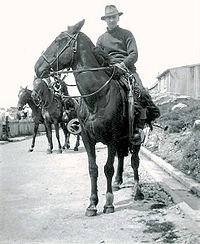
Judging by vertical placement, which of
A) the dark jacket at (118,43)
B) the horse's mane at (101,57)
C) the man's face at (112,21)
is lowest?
the horse's mane at (101,57)

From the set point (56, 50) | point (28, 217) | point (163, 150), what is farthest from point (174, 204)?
point (163, 150)

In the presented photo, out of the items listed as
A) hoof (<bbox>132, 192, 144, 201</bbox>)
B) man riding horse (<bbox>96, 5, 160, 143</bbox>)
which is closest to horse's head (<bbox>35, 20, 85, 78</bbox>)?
man riding horse (<bbox>96, 5, 160, 143</bbox>)

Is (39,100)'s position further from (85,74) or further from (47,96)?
(85,74)

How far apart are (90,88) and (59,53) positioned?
713mm

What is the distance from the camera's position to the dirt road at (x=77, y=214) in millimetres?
5590

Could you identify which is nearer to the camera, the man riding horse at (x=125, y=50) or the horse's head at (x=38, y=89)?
the man riding horse at (x=125, y=50)

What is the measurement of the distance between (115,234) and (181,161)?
6267 millimetres

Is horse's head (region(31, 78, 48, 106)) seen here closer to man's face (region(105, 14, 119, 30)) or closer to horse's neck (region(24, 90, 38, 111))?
horse's neck (region(24, 90, 38, 111))

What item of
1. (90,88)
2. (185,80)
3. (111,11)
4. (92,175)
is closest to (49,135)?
(111,11)

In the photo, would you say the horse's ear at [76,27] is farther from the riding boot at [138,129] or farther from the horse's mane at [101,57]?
the riding boot at [138,129]

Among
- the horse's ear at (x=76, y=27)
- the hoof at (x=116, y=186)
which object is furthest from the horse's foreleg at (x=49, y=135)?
the horse's ear at (x=76, y=27)

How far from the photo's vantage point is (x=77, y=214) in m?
6.88

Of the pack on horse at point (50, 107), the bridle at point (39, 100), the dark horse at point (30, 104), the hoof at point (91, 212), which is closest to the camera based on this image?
the hoof at point (91, 212)

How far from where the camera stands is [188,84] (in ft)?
180
